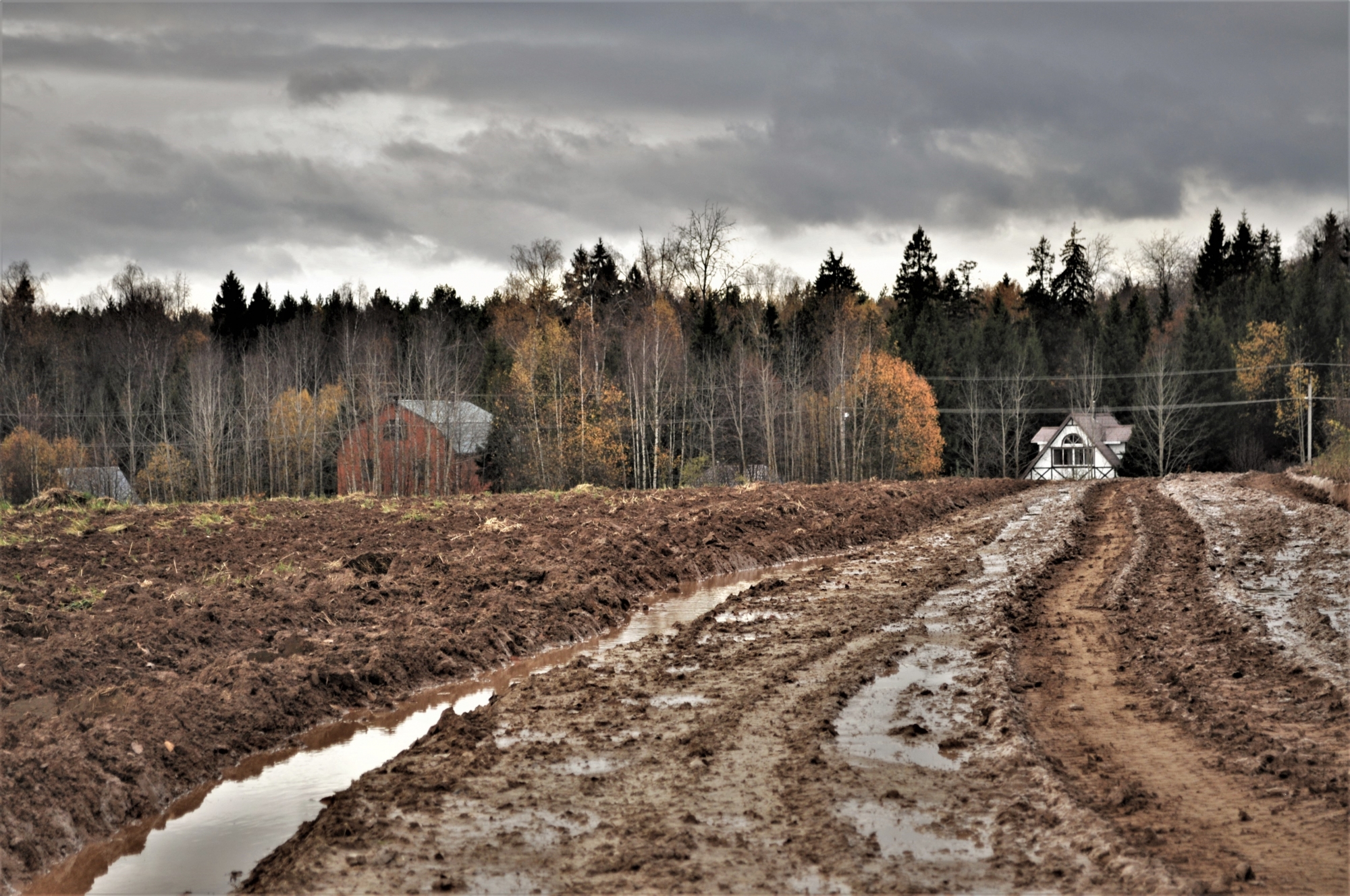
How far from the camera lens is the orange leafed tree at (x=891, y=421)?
215ft

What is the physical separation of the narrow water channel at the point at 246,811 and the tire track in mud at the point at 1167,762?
219 inches

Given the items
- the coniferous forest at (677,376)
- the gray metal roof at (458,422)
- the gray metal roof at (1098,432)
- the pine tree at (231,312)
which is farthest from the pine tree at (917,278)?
the pine tree at (231,312)

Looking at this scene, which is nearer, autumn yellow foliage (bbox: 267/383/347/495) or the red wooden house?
the red wooden house

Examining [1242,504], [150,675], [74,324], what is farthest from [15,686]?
[74,324]

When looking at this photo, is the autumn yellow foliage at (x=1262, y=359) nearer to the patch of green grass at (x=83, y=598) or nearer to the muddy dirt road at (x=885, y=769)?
the muddy dirt road at (x=885, y=769)

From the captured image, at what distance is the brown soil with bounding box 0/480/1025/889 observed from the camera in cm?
793

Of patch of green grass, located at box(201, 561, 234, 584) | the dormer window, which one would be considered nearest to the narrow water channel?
patch of green grass, located at box(201, 561, 234, 584)

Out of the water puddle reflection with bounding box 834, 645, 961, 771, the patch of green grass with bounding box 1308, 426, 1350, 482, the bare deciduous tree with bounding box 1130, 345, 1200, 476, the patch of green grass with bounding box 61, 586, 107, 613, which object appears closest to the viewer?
the water puddle reflection with bounding box 834, 645, 961, 771

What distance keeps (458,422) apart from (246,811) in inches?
2001

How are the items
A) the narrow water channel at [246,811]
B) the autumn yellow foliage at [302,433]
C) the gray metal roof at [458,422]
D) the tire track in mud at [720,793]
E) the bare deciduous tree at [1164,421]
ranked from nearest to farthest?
the tire track in mud at [720,793] → the narrow water channel at [246,811] → the gray metal roof at [458,422] → the autumn yellow foliage at [302,433] → the bare deciduous tree at [1164,421]

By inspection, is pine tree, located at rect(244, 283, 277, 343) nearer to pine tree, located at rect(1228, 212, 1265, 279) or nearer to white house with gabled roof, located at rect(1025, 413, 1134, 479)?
white house with gabled roof, located at rect(1025, 413, 1134, 479)

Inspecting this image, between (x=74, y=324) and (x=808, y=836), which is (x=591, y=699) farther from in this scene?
(x=74, y=324)

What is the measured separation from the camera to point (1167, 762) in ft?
25.4

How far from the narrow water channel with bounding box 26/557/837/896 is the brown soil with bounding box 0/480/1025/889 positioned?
0.63ft
